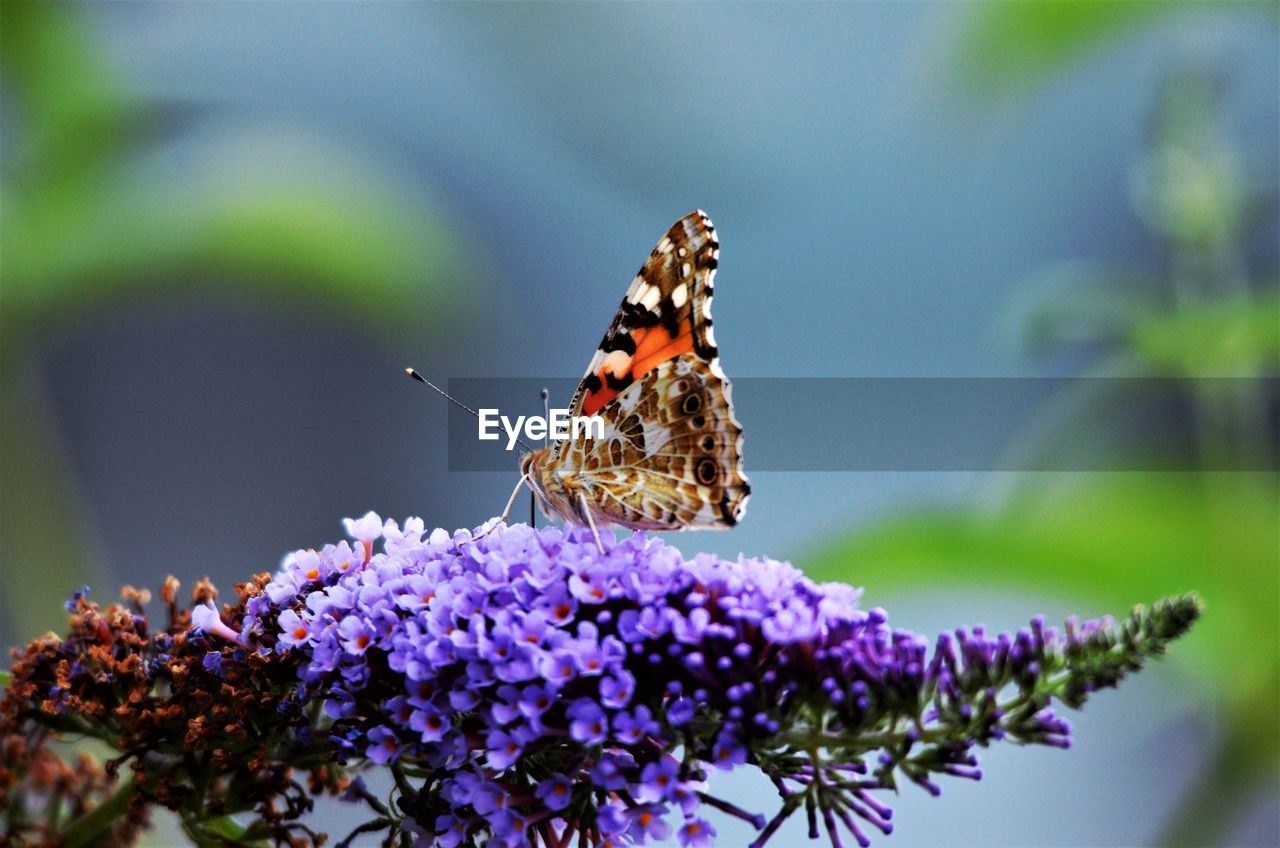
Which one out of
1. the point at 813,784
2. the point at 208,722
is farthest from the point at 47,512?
the point at 813,784

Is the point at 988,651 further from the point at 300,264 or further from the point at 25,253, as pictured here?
the point at 25,253

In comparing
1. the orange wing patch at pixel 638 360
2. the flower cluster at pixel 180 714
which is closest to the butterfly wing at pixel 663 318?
the orange wing patch at pixel 638 360

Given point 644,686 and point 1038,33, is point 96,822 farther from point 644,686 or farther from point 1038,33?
point 1038,33

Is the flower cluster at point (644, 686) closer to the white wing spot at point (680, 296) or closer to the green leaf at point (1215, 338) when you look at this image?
the white wing spot at point (680, 296)

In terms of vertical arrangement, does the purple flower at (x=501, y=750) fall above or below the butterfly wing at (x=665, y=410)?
below

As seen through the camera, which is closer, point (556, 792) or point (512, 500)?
point (556, 792)

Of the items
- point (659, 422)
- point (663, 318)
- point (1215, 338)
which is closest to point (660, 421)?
point (659, 422)
